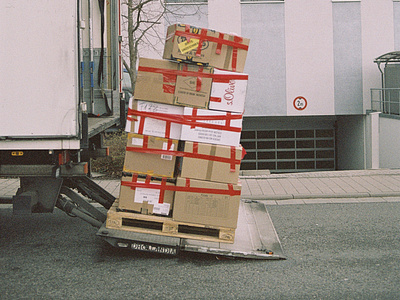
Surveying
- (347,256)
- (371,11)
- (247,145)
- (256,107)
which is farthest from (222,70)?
(247,145)

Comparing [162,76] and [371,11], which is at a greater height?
[371,11]

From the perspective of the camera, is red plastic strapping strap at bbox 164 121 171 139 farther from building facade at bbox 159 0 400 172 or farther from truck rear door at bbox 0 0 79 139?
building facade at bbox 159 0 400 172

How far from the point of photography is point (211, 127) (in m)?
5.20

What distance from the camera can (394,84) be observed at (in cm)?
1620

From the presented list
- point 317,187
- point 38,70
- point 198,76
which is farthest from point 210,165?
point 317,187

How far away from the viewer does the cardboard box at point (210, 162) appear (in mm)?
5207

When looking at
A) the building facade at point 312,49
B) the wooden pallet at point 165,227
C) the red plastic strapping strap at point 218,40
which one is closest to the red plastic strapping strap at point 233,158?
the wooden pallet at point 165,227

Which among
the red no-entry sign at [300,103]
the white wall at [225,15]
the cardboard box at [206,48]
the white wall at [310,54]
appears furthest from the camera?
the red no-entry sign at [300,103]

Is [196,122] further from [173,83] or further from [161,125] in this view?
[173,83]

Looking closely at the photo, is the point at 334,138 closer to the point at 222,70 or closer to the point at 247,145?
the point at 247,145

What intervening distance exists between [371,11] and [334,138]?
17.2 ft

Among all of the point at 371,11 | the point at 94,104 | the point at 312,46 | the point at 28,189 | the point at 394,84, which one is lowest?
the point at 28,189

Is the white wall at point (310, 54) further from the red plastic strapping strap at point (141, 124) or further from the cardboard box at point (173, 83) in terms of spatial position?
the red plastic strapping strap at point (141, 124)

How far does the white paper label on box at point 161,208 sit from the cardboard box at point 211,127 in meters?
0.73
